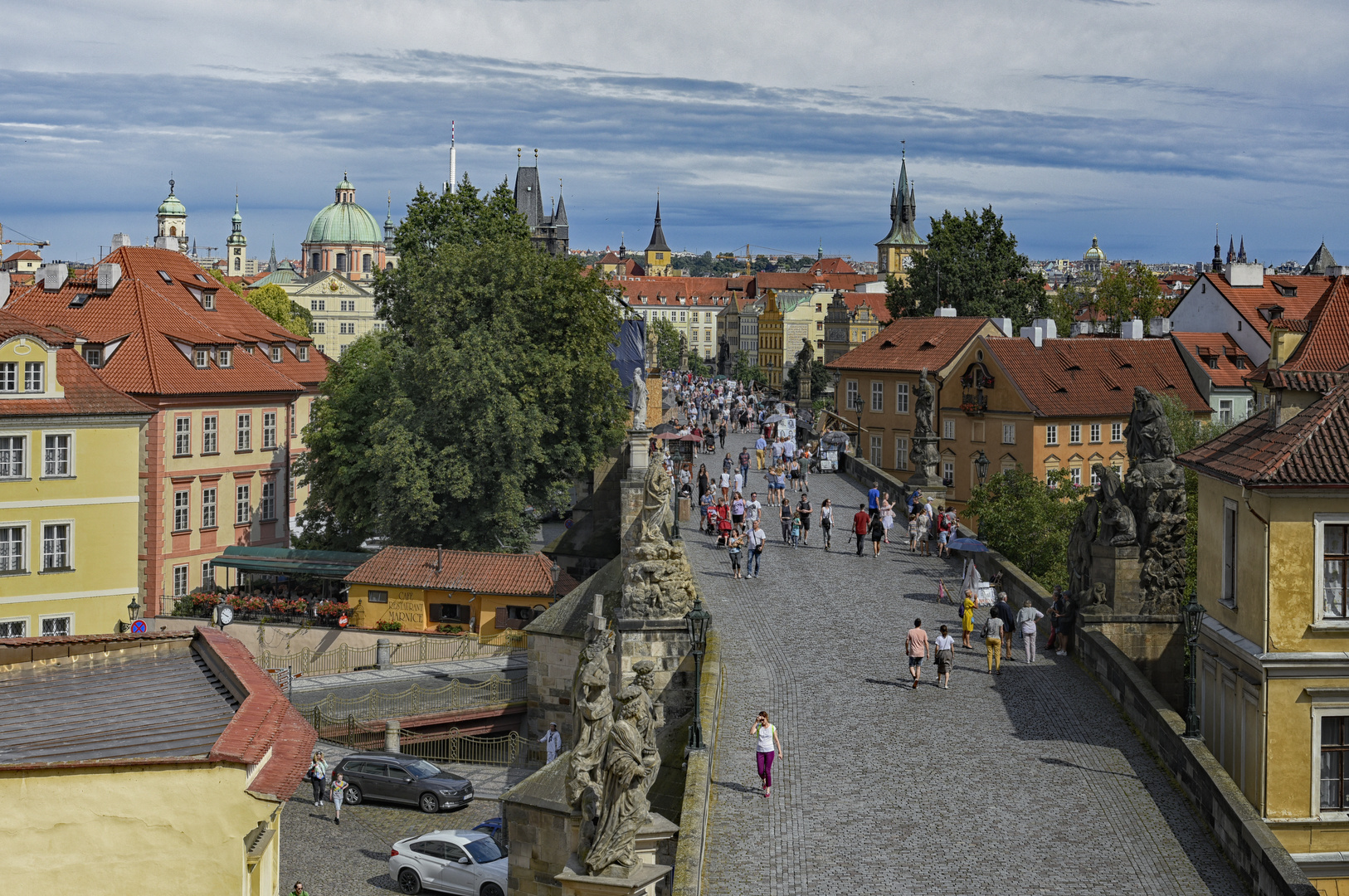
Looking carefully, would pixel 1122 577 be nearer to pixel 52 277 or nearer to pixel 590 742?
pixel 590 742

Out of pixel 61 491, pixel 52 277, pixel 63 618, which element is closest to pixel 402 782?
pixel 63 618

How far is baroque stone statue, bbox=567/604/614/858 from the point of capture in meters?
15.5

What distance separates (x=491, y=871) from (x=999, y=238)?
65.1 m

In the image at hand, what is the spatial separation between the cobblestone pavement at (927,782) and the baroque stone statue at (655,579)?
4.55ft

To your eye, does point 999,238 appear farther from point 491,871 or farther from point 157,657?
point 157,657

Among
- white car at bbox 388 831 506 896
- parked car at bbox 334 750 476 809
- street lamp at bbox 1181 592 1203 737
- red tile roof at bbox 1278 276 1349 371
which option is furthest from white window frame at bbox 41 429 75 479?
red tile roof at bbox 1278 276 1349 371

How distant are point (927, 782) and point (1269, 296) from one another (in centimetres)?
5843

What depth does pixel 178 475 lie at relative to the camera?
48094 millimetres

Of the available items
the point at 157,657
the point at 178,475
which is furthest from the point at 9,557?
the point at 157,657

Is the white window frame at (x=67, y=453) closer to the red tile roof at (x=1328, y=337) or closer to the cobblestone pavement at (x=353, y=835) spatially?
the cobblestone pavement at (x=353, y=835)

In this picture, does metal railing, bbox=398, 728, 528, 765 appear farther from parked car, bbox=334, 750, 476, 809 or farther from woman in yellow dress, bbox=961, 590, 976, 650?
woman in yellow dress, bbox=961, 590, 976, 650

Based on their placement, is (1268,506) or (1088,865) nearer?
(1088,865)

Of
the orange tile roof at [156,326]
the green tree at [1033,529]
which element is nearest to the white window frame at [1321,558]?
the green tree at [1033,529]

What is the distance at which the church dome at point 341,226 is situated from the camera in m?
182
